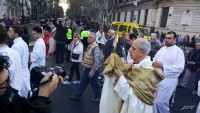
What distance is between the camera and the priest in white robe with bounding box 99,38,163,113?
292 centimetres

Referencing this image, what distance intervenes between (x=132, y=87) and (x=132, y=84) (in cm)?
4

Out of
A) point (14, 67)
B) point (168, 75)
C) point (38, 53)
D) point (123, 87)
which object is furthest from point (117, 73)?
point (38, 53)

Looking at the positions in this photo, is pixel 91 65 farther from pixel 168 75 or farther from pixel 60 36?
pixel 60 36

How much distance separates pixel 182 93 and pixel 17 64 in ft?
20.5

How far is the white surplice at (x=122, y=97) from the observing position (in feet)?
9.60

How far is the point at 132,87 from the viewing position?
2.95 metres

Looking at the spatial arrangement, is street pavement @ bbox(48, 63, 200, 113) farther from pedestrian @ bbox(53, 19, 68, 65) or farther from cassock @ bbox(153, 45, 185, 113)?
pedestrian @ bbox(53, 19, 68, 65)

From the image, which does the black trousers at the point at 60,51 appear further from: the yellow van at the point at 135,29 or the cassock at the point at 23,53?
the yellow van at the point at 135,29

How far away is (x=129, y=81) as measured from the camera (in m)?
3.01

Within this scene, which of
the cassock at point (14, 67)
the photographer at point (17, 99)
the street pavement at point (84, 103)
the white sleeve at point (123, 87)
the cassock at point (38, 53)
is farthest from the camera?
the street pavement at point (84, 103)

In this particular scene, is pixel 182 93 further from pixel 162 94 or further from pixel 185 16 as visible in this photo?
pixel 185 16

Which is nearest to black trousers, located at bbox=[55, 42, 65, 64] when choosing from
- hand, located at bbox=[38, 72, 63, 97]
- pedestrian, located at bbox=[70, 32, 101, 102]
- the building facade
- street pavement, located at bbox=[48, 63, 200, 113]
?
street pavement, located at bbox=[48, 63, 200, 113]

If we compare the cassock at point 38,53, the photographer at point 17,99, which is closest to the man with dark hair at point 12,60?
the photographer at point 17,99

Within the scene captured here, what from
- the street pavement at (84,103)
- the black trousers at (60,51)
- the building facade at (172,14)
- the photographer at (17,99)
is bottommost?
the street pavement at (84,103)
